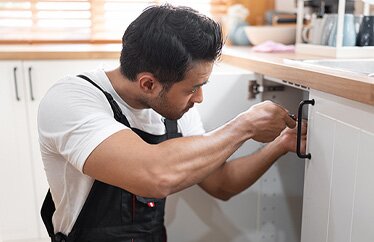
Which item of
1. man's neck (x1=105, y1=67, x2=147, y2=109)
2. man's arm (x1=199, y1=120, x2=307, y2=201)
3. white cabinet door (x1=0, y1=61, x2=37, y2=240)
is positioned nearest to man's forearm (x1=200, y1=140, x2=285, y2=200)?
man's arm (x1=199, y1=120, x2=307, y2=201)

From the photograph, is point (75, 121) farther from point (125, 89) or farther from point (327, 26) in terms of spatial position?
point (327, 26)

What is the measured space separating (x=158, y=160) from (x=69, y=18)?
164cm

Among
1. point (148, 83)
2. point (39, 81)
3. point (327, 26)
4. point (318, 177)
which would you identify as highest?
point (327, 26)

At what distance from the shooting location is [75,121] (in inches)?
34.8

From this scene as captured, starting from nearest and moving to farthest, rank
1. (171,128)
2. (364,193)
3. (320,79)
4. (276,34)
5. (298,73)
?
(364,193) < (320,79) < (298,73) < (171,128) < (276,34)

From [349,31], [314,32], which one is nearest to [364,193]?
[349,31]

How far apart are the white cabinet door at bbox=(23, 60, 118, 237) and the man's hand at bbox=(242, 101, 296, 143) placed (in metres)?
0.93

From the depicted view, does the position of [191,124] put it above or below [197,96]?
below

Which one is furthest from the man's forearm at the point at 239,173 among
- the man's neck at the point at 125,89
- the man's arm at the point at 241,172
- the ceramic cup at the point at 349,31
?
the ceramic cup at the point at 349,31

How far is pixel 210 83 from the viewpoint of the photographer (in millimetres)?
1335

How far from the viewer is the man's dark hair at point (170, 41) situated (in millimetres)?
903

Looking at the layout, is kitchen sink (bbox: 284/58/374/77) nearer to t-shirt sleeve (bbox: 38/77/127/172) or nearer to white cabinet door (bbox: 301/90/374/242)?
white cabinet door (bbox: 301/90/374/242)

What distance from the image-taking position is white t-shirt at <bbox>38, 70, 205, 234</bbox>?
2.87 ft

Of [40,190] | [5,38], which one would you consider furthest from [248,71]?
[5,38]
